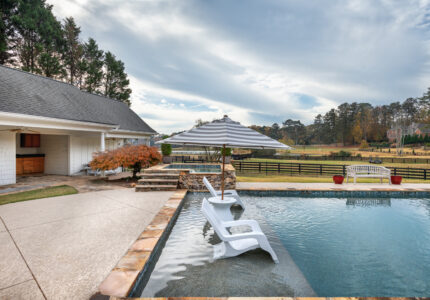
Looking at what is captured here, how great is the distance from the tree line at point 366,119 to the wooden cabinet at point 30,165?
54.3 m

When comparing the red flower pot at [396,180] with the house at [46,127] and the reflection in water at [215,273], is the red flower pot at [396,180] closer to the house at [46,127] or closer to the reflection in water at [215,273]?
the reflection in water at [215,273]

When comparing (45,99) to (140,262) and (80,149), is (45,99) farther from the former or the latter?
(140,262)

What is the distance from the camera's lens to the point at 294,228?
16.6 feet

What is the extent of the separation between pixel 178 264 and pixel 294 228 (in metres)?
2.86

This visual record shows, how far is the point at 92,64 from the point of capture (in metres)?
27.2

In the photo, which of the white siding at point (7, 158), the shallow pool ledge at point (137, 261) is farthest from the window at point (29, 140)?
the shallow pool ledge at point (137, 261)

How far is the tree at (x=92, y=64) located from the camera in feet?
89.6

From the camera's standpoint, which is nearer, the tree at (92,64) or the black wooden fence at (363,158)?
the tree at (92,64)

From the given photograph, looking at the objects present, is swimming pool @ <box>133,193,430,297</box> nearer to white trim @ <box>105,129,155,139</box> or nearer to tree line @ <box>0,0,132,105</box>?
white trim @ <box>105,129,155,139</box>

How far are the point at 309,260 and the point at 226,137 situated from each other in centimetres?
243

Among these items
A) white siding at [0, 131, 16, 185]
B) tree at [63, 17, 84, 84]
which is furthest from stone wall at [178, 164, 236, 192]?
tree at [63, 17, 84, 84]

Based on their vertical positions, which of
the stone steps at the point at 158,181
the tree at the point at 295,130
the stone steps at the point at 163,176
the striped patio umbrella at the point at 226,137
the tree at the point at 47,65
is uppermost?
the tree at the point at 47,65

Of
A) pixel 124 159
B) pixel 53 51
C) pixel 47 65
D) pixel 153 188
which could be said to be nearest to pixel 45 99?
pixel 124 159

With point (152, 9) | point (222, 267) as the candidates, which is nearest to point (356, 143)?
point (152, 9)
